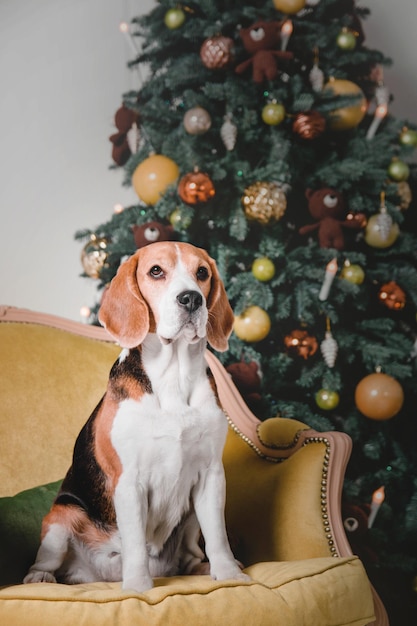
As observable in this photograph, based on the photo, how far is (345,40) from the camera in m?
3.04

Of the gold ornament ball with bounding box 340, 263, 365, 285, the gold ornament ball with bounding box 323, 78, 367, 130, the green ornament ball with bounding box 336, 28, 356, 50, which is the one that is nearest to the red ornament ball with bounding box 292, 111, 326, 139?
the gold ornament ball with bounding box 323, 78, 367, 130

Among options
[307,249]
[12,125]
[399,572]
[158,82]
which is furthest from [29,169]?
[399,572]

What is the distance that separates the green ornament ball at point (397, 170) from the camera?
3.12m

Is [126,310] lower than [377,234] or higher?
lower

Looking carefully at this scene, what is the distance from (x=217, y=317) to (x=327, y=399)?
1301 millimetres

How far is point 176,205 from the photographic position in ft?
9.26

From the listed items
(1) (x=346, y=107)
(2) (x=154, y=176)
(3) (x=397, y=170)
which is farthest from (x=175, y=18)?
(3) (x=397, y=170)

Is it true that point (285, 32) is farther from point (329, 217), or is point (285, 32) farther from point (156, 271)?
point (156, 271)

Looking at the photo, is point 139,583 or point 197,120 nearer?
point 139,583

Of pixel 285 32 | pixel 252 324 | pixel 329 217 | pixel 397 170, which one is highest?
pixel 285 32

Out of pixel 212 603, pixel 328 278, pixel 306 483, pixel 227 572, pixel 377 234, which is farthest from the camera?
pixel 377 234

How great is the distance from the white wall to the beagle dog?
184 centimetres

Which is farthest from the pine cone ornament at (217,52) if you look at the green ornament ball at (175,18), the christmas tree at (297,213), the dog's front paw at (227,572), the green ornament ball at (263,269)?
the dog's front paw at (227,572)

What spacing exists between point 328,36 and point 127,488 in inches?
93.8
